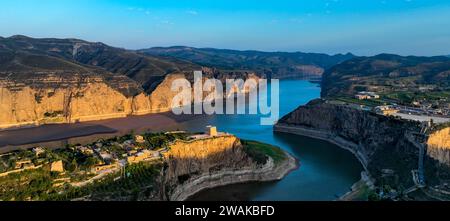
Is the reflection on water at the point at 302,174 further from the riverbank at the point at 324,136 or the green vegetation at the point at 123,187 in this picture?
the green vegetation at the point at 123,187

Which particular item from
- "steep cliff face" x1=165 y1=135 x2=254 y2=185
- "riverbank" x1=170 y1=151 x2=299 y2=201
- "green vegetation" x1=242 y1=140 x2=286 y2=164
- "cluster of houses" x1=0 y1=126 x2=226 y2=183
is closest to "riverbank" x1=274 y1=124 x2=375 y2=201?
"riverbank" x1=170 y1=151 x2=299 y2=201

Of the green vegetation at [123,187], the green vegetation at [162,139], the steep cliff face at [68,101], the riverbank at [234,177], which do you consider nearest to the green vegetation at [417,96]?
the riverbank at [234,177]

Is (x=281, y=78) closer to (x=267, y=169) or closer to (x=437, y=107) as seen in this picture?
(x=437, y=107)

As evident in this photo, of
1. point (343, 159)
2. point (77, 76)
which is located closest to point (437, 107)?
point (343, 159)

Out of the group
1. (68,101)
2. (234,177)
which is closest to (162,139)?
(234,177)

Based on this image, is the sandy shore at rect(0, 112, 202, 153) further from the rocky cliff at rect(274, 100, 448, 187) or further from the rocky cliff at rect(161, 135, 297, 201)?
the rocky cliff at rect(161, 135, 297, 201)
